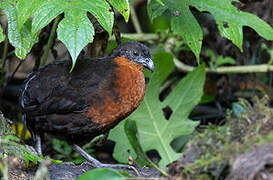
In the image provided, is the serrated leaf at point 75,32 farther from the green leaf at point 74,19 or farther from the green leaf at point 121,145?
the green leaf at point 121,145

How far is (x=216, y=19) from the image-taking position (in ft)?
10.3

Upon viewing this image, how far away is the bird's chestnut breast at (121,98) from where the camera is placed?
302cm

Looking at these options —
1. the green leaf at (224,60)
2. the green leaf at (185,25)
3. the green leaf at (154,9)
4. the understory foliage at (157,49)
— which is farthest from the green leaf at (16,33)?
the green leaf at (224,60)

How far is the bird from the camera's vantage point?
3.04 m

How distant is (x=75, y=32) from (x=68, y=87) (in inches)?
26.8

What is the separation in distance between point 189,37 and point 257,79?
2.37 metres

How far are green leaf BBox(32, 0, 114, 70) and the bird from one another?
614 mm

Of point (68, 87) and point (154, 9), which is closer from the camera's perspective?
point (68, 87)

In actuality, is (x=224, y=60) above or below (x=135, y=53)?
below

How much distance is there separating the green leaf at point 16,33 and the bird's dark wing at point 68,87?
304 mm

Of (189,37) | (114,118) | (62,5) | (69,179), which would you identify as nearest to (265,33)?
(189,37)

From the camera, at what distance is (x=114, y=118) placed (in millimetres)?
3057

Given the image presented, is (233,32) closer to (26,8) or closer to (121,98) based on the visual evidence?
(121,98)

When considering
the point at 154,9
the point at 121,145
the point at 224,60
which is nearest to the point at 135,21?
the point at 224,60
